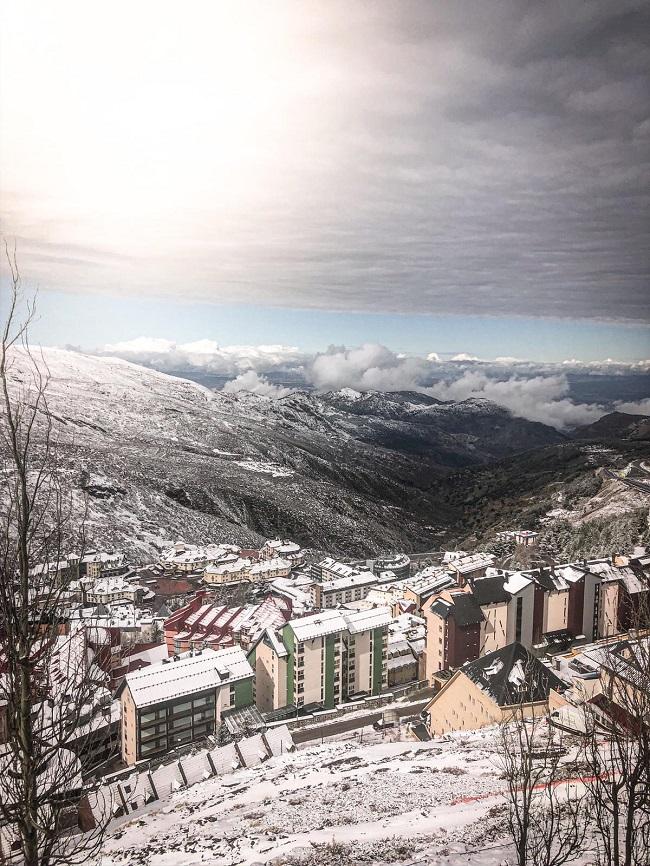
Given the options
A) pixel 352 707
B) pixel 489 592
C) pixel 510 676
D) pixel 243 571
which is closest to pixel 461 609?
pixel 489 592

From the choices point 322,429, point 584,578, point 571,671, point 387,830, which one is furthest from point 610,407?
point 387,830

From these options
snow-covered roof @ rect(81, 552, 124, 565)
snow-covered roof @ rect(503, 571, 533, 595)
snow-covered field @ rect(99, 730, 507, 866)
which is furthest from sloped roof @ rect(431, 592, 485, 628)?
snow-covered roof @ rect(81, 552, 124, 565)

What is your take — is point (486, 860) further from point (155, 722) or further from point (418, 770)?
point (155, 722)

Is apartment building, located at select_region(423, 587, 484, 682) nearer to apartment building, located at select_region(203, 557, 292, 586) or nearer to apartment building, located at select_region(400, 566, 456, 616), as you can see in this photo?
apartment building, located at select_region(400, 566, 456, 616)

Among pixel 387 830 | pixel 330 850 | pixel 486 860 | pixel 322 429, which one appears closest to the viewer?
pixel 486 860

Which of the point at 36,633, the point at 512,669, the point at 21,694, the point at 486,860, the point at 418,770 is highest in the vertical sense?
the point at 36,633

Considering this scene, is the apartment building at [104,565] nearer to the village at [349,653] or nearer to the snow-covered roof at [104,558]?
the snow-covered roof at [104,558]

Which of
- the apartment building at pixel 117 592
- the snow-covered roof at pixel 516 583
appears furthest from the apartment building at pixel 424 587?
the apartment building at pixel 117 592
